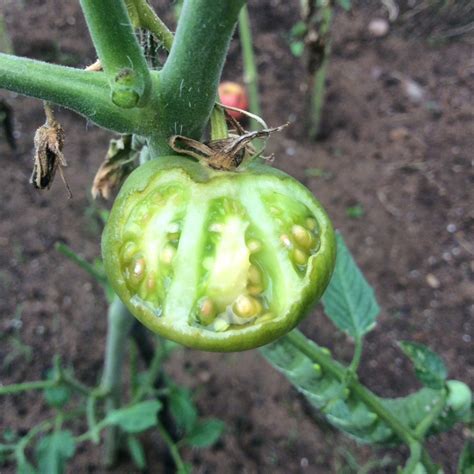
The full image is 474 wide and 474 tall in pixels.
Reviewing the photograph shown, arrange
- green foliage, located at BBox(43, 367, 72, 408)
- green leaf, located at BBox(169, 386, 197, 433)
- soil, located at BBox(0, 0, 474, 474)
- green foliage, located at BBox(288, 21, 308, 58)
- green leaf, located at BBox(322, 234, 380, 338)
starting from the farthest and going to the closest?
green foliage, located at BBox(288, 21, 308, 58)
soil, located at BBox(0, 0, 474, 474)
green leaf, located at BBox(169, 386, 197, 433)
green foliage, located at BBox(43, 367, 72, 408)
green leaf, located at BBox(322, 234, 380, 338)

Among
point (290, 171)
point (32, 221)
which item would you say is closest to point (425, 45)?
point (290, 171)

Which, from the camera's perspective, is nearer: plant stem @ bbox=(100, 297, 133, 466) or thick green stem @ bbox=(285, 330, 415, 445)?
thick green stem @ bbox=(285, 330, 415, 445)

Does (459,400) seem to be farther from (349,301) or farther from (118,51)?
(118,51)

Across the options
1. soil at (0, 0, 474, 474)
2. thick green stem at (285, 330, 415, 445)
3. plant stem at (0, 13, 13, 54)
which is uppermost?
thick green stem at (285, 330, 415, 445)

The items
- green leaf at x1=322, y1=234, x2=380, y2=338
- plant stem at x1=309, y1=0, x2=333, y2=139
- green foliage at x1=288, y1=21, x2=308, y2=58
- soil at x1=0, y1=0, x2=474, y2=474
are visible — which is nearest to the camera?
green leaf at x1=322, y1=234, x2=380, y2=338

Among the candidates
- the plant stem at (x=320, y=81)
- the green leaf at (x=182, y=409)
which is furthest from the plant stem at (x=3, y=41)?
the green leaf at (x=182, y=409)

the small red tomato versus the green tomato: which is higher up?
the green tomato

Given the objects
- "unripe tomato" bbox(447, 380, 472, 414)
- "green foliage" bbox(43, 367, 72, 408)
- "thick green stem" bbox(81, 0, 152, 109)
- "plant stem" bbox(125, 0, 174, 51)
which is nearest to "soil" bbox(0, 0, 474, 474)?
"green foliage" bbox(43, 367, 72, 408)

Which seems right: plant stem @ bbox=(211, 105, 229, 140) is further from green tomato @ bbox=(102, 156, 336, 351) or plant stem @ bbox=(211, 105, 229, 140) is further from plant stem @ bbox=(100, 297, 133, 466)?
plant stem @ bbox=(100, 297, 133, 466)

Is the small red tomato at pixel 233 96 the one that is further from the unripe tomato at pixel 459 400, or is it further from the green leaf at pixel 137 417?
the unripe tomato at pixel 459 400
